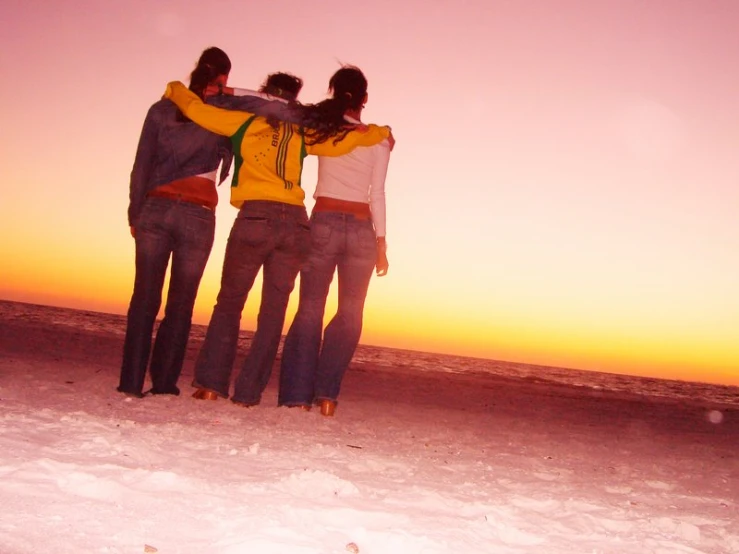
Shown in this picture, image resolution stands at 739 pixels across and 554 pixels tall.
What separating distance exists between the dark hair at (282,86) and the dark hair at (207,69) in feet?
0.95

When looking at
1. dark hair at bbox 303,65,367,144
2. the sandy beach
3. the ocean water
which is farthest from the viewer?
the ocean water

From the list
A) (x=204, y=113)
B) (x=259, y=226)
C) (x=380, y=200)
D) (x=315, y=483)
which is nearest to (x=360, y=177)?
(x=380, y=200)

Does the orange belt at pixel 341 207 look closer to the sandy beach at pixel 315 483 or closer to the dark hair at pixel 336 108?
the dark hair at pixel 336 108

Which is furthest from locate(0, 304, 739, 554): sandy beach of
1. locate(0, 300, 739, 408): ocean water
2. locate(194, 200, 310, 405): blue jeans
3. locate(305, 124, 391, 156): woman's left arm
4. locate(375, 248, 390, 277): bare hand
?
locate(0, 300, 739, 408): ocean water

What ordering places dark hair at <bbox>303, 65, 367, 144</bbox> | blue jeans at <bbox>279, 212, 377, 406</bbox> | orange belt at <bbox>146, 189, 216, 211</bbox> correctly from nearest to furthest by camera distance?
orange belt at <bbox>146, 189, 216, 211</bbox>, dark hair at <bbox>303, 65, 367, 144</bbox>, blue jeans at <bbox>279, 212, 377, 406</bbox>

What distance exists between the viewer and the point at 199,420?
3223mm

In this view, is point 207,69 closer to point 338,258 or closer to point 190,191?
point 190,191

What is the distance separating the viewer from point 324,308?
4156mm

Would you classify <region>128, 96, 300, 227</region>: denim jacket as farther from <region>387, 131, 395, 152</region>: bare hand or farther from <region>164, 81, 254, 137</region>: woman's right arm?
<region>387, 131, 395, 152</region>: bare hand

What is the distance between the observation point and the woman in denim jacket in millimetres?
3736

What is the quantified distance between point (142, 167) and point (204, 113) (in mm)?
555

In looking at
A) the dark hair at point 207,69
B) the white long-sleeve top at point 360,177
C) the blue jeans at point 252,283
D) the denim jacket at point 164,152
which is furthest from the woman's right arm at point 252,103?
the blue jeans at point 252,283

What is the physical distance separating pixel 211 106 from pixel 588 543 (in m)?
3.05

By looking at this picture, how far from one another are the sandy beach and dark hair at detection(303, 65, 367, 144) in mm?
1768
